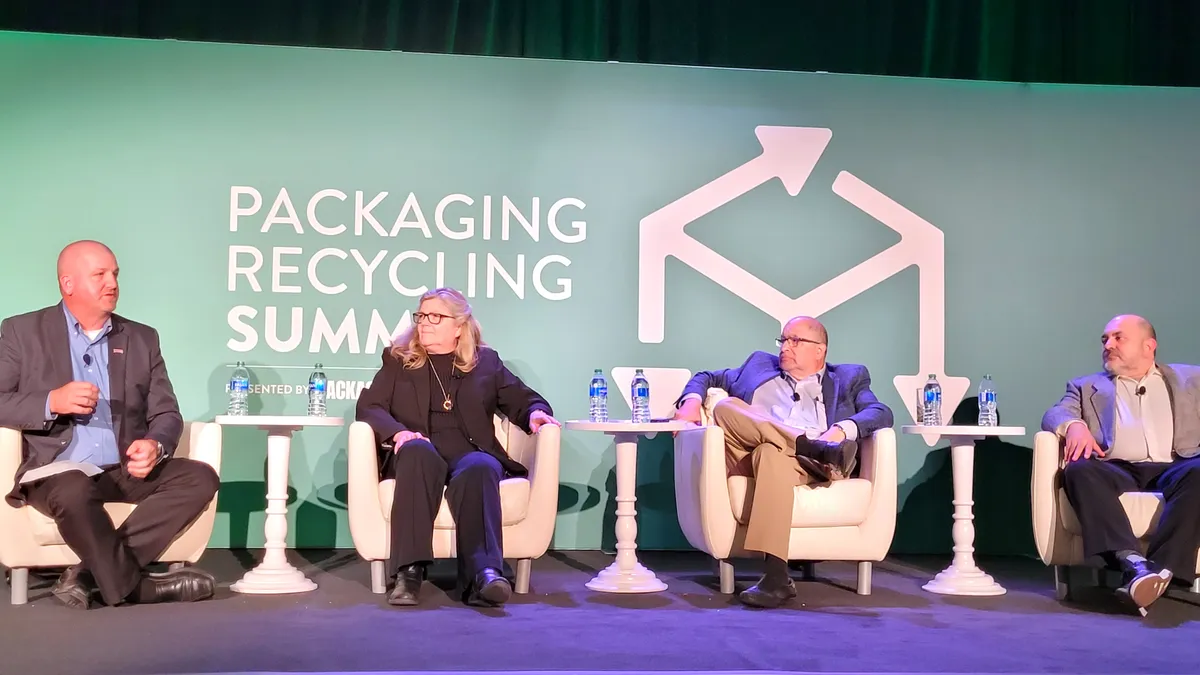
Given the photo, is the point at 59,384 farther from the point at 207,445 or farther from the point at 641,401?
the point at 641,401

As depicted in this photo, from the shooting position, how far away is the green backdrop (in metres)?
4.87

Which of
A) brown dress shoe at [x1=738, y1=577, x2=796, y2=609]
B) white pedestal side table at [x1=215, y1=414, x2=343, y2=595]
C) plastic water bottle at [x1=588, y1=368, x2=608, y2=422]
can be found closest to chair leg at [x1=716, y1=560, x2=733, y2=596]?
brown dress shoe at [x1=738, y1=577, x2=796, y2=609]

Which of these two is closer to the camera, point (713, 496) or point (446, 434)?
point (713, 496)

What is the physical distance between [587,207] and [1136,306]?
273 centimetres

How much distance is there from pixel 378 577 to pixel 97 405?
3.64 ft

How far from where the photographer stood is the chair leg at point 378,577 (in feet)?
12.4

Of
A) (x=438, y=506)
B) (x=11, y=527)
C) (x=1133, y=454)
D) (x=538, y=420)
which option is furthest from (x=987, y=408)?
(x=11, y=527)

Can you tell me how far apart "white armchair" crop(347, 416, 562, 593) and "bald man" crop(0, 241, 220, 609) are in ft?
1.62

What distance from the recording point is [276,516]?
398 centimetres

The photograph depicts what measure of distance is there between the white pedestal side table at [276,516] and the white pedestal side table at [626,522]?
1.01 meters

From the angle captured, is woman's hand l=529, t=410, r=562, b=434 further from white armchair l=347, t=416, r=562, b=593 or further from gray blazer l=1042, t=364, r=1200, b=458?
gray blazer l=1042, t=364, r=1200, b=458

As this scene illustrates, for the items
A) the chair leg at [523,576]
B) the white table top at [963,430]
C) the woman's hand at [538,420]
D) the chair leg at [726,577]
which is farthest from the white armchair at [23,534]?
the white table top at [963,430]

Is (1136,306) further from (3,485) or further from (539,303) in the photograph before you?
(3,485)

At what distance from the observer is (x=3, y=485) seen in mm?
3398
